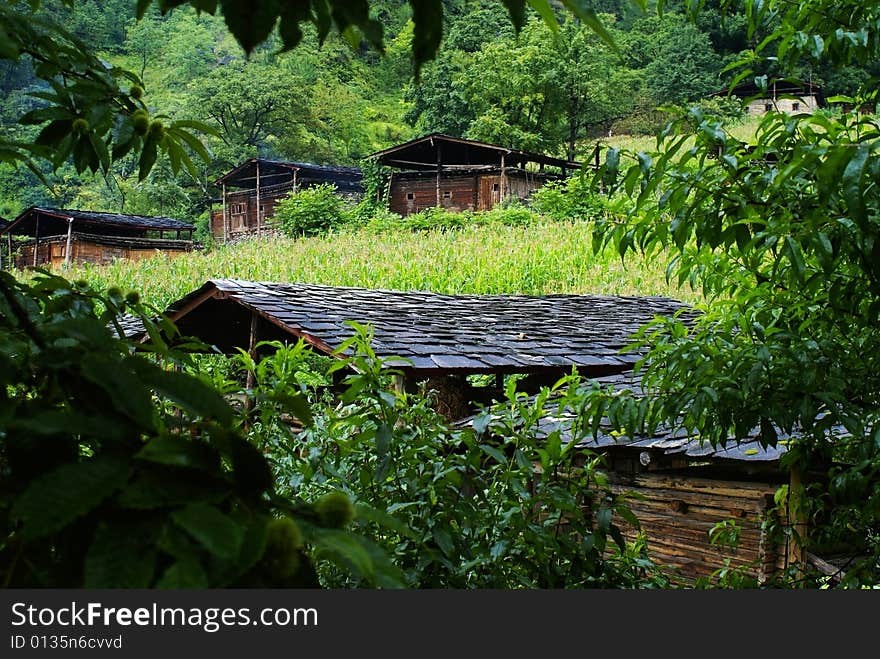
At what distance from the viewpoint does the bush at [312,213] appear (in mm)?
22766

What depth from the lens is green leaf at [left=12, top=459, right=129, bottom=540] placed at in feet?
2.11

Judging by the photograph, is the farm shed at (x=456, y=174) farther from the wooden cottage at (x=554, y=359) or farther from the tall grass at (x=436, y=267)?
the wooden cottage at (x=554, y=359)

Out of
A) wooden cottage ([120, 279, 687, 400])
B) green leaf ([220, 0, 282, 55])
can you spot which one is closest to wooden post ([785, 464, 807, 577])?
wooden cottage ([120, 279, 687, 400])

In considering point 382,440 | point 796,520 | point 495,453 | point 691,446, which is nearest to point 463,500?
point 495,453

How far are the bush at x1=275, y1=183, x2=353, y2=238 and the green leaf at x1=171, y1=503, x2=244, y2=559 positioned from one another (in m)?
22.2

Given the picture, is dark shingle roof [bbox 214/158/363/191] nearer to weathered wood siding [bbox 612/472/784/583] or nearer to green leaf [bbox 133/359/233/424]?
weathered wood siding [bbox 612/472/784/583]

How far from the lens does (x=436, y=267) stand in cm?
1533

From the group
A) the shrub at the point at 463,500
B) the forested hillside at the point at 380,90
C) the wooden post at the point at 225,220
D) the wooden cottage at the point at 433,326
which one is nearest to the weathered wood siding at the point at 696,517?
the wooden cottage at the point at 433,326

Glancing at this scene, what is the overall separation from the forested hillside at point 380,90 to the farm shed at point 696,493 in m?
22.1

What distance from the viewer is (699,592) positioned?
3.88 feet

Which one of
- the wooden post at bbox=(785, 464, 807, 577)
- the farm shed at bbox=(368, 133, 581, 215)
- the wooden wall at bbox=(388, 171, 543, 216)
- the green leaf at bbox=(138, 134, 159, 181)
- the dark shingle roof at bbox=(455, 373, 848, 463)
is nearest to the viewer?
the green leaf at bbox=(138, 134, 159, 181)

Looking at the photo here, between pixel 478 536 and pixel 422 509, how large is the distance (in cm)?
19

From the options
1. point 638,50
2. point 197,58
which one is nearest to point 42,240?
point 197,58

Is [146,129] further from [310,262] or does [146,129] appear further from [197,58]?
[197,58]
